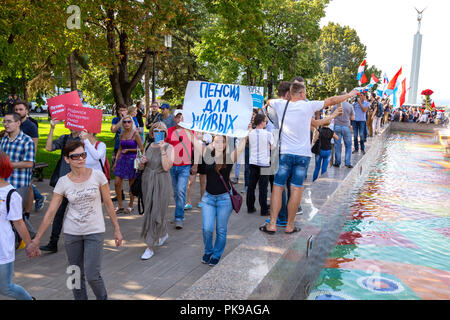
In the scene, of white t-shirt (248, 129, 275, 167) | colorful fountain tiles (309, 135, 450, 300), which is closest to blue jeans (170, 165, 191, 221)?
white t-shirt (248, 129, 275, 167)

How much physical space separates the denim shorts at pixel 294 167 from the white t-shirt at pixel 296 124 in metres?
0.07

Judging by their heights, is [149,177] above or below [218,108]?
Answer: below

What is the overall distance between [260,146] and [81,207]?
432 centimetres

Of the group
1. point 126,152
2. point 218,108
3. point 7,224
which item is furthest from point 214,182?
point 126,152

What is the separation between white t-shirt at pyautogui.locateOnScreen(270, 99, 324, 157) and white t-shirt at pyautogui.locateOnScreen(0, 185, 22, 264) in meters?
3.16

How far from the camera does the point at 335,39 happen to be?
266 ft

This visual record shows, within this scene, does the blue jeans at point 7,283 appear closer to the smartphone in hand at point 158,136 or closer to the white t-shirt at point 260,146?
the smartphone in hand at point 158,136

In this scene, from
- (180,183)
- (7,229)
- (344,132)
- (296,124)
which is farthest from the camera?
(344,132)

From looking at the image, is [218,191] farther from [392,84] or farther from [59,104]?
[392,84]

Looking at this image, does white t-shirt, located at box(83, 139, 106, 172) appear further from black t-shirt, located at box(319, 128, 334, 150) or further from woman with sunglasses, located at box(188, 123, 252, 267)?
black t-shirt, located at box(319, 128, 334, 150)

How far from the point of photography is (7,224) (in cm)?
349

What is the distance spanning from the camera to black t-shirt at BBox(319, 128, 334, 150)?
368 inches

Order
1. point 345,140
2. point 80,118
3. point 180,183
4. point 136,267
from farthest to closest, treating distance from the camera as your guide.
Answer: point 345,140 < point 180,183 < point 80,118 < point 136,267
